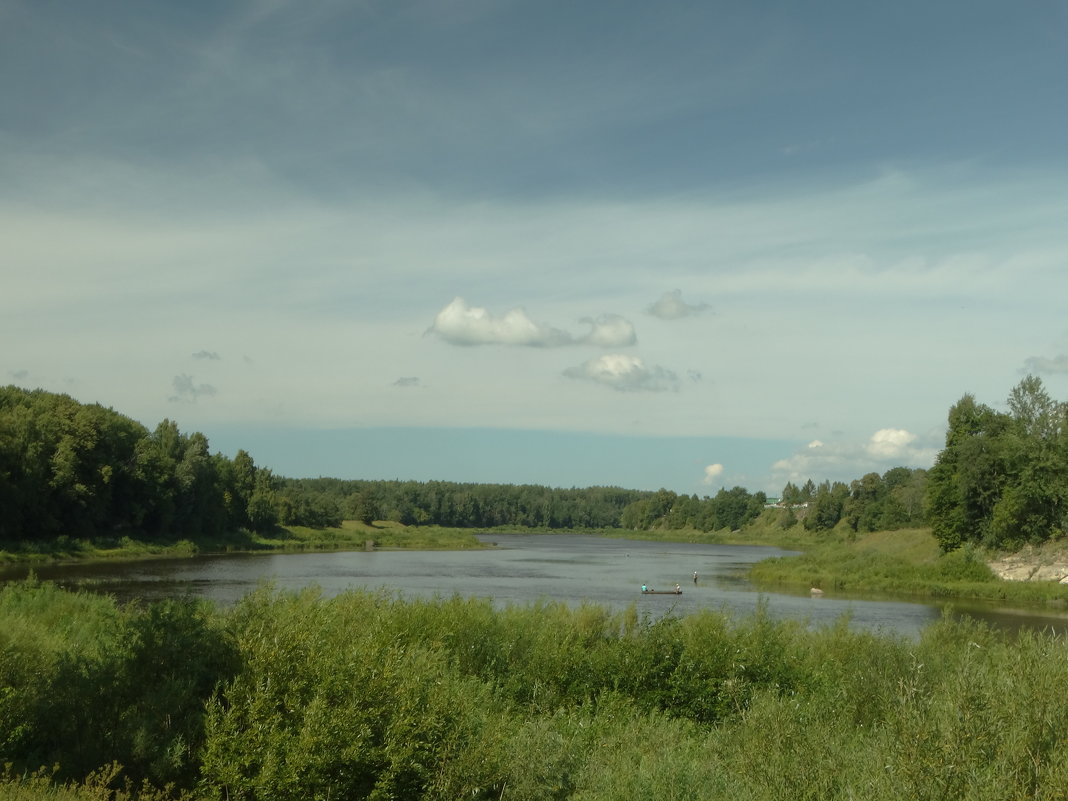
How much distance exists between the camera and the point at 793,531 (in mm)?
139750

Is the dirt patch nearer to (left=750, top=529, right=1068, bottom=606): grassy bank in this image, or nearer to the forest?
(left=750, top=529, right=1068, bottom=606): grassy bank

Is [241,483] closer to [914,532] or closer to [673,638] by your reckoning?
[914,532]

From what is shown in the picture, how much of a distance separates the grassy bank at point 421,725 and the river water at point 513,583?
7.37 meters

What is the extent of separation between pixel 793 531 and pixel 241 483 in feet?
281

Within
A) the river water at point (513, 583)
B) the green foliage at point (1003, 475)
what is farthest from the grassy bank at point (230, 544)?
the green foliage at point (1003, 475)

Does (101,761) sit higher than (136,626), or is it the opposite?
(136,626)

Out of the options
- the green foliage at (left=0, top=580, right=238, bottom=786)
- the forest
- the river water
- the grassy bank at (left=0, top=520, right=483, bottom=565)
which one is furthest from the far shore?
the green foliage at (left=0, top=580, right=238, bottom=786)

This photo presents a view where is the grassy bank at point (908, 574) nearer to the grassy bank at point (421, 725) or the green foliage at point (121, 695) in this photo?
the grassy bank at point (421, 725)

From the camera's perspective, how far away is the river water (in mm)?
37406

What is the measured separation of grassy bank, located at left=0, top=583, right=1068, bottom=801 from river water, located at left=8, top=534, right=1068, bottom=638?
24.2 feet

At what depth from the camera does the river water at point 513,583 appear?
37.4m

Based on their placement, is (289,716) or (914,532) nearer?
(289,716)

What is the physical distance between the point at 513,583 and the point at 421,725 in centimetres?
3961

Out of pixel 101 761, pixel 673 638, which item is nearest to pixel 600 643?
pixel 673 638
